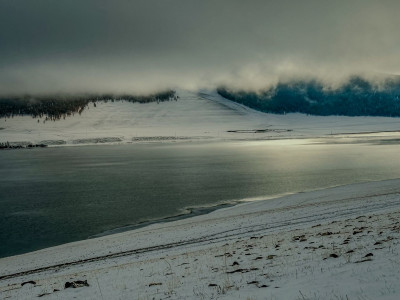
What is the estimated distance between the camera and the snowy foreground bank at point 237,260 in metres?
10.9

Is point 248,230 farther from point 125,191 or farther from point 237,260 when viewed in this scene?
point 125,191

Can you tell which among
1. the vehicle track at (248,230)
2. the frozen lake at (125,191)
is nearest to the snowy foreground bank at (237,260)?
the vehicle track at (248,230)

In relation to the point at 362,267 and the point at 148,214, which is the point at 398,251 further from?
the point at 148,214

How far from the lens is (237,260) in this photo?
15.8 meters

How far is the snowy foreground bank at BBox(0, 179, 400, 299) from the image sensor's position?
10945mm

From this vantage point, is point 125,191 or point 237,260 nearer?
point 237,260

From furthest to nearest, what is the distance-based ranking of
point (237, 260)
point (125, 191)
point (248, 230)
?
1. point (125, 191)
2. point (248, 230)
3. point (237, 260)

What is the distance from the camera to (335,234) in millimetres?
18234

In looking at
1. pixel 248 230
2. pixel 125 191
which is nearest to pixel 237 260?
pixel 248 230

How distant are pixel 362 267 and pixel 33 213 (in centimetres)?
3249

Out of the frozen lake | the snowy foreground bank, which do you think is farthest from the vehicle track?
the frozen lake

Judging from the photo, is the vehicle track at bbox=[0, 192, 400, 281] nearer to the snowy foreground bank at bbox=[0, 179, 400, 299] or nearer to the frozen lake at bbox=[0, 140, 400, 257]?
the snowy foreground bank at bbox=[0, 179, 400, 299]

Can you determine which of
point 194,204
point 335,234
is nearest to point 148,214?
point 194,204

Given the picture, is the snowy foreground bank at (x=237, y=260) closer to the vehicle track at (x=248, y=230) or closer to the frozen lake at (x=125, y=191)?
the vehicle track at (x=248, y=230)
